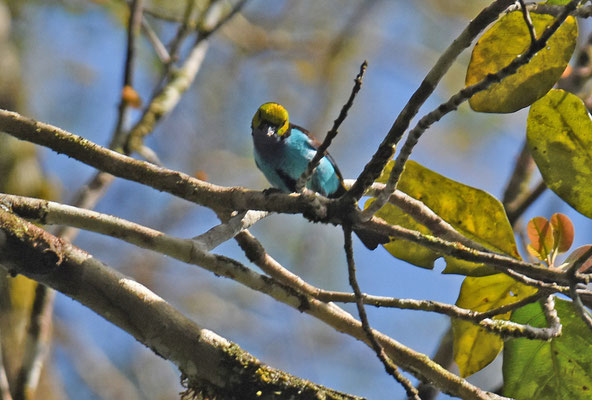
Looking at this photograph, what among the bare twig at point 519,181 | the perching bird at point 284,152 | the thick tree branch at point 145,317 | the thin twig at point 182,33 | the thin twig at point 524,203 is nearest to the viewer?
the thick tree branch at point 145,317

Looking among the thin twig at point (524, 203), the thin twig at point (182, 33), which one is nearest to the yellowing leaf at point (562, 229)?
the thin twig at point (524, 203)

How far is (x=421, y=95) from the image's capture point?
169 cm

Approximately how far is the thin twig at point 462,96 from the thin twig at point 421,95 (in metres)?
0.04

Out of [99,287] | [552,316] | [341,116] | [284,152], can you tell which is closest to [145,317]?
[99,287]

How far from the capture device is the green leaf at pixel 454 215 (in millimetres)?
2266

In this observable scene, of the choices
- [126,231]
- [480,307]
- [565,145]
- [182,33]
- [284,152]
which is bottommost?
[480,307]

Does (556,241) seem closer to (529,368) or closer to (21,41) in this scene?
(529,368)

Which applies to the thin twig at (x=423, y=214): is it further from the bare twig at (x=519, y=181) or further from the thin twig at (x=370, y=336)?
the bare twig at (x=519, y=181)

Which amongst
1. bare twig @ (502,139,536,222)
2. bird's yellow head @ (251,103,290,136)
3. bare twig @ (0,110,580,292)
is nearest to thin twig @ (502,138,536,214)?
bare twig @ (502,139,536,222)

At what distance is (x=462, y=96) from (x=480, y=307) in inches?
38.1

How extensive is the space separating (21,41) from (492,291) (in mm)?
5553

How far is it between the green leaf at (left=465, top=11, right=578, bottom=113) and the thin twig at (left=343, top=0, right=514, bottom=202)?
290mm

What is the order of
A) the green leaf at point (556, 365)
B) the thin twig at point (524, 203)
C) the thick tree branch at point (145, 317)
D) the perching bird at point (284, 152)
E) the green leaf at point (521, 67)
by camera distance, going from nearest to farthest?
the thick tree branch at point (145, 317)
the green leaf at point (521, 67)
the green leaf at point (556, 365)
the thin twig at point (524, 203)
the perching bird at point (284, 152)

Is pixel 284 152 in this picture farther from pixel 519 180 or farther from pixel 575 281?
pixel 575 281
